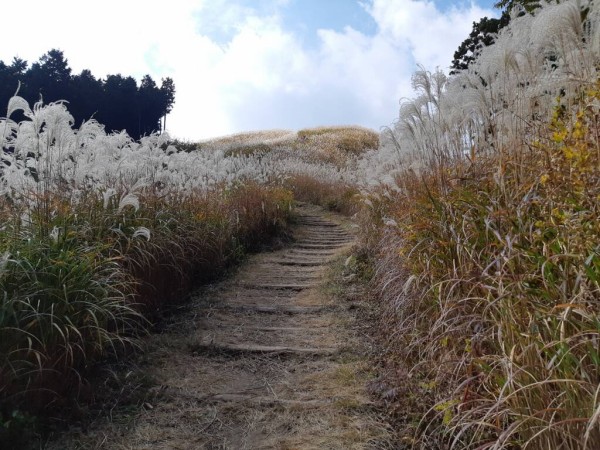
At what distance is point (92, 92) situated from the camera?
22797 mm

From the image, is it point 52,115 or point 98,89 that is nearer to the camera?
point 52,115

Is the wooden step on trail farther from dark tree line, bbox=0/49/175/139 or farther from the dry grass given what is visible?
dark tree line, bbox=0/49/175/139

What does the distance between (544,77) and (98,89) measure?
2399 centimetres

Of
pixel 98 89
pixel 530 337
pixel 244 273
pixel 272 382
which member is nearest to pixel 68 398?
pixel 272 382

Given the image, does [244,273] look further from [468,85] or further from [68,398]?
[468,85]

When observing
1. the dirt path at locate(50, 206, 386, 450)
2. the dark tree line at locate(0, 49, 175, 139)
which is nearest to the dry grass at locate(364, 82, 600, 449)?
the dirt path at locate(50, 206, 386, 450)

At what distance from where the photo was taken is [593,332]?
5.42 ft

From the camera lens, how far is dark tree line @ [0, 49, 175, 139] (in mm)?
20453

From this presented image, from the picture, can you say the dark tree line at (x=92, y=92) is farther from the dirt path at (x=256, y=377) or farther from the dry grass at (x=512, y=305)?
the dry grass at (x=512, y=305)

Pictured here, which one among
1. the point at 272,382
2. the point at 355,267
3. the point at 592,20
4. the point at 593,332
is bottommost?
the point at 272,382

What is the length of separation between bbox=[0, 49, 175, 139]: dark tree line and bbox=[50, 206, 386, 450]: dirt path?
58.7 feet

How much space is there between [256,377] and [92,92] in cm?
2268

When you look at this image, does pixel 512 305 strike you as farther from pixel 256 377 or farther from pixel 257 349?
pixel 257 349

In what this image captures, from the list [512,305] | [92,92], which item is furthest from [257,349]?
[92,92]
